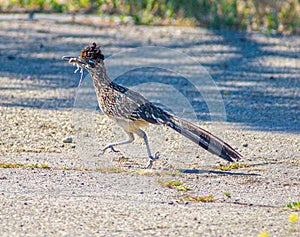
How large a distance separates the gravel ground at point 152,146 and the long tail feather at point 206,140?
196 millimetres

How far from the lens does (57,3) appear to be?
1728 centimetres

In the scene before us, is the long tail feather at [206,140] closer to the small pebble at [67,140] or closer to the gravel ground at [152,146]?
the gravel ground at [152,146]

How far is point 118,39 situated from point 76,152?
23.0ft

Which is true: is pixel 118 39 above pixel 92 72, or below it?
below

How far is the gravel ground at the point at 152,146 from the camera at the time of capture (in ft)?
19.3

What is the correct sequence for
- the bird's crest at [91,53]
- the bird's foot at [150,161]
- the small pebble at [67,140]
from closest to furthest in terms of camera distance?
the bird's foot at [150,161] < the bird's crest at [91,53] < the small pebble at [67,140]

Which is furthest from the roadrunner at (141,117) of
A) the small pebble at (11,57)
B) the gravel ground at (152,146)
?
the small pebble at (11,57)

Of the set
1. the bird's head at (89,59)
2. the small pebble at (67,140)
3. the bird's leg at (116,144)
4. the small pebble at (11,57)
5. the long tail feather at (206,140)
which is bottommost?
the small pebble at (11,57)

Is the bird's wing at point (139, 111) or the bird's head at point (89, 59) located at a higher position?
the bird's head at point (89, 59)

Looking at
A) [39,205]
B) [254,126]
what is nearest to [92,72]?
[39,205]

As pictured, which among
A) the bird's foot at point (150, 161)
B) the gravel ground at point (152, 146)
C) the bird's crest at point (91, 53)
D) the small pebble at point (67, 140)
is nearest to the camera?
the gravel ground at point (152, 146)

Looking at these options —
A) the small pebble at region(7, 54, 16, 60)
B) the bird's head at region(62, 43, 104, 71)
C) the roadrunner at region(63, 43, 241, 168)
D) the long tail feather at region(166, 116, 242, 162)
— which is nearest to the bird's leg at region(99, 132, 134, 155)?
the roadrunner at region(63, 43, 241, 168)

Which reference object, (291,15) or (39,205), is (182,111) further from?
(291,15)

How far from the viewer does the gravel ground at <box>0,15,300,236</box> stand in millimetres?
5879
